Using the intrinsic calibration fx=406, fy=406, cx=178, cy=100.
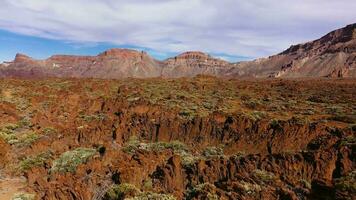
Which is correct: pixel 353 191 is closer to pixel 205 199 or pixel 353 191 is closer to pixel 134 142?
pixel 205 199

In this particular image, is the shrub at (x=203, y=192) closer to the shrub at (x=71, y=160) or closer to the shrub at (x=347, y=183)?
the shrub at (x=347, y=183)

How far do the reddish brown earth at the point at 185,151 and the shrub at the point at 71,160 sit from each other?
30 centimetres

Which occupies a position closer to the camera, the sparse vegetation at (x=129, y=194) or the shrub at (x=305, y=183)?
the sparse vegetation at (x=129, y=194)

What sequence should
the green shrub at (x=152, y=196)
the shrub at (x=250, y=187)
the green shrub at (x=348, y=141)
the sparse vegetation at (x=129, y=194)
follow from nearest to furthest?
the shrub at (x=250, y=187) < the green shrub at (x=152, y=196) < the sparse vegetation at (x=129, y=194) < the green shrub at (x=348, y=141)

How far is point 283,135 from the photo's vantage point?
18.5 m

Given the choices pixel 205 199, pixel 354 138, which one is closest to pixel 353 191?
pixel 205 199

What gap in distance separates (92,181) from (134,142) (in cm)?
546

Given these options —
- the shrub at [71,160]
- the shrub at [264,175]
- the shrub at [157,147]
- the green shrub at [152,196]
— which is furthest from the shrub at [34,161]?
the shrub at [264,175]

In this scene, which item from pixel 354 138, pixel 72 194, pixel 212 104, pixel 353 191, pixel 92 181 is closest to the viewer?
pixel 353 191

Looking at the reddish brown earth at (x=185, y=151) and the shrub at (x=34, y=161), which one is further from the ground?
the reddish brown earth at (x=185, y=151)

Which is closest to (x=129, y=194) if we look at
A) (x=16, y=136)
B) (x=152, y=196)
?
(x=152, y=196)

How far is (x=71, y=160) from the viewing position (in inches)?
653

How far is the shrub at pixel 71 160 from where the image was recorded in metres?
15.6

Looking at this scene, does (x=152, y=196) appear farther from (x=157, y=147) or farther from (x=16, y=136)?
(x=16, y=136)
